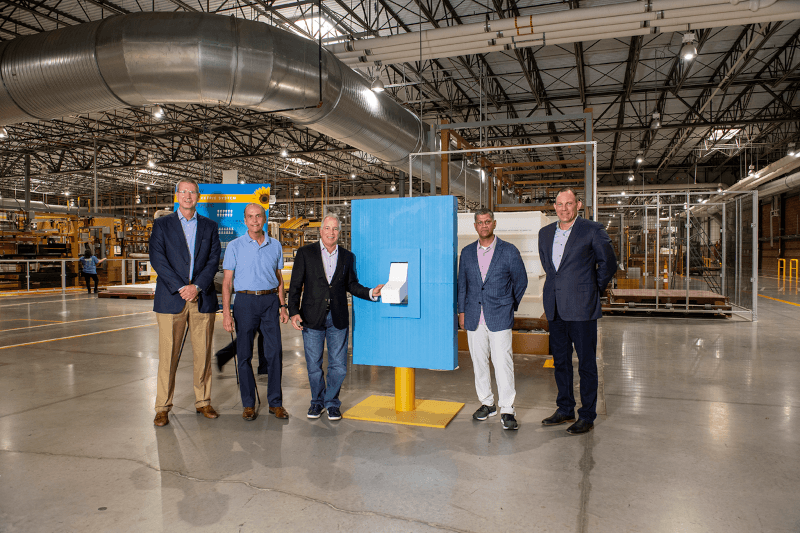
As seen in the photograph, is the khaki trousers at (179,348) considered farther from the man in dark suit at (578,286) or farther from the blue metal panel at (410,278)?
the man in dark suit at (578,286)

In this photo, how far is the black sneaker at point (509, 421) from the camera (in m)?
3.89

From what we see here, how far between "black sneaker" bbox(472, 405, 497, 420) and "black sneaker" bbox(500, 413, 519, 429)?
229 mm

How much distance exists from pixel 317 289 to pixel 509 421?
5.99ft

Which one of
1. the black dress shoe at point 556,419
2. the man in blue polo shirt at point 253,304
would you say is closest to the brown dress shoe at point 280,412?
Answer: the man in blue polo shirt at point 253,304

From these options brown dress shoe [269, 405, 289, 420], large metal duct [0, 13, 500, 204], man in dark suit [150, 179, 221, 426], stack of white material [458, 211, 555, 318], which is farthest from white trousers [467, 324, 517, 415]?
large metal duct [0, 13, 500, 204]

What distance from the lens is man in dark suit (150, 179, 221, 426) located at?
4039mm

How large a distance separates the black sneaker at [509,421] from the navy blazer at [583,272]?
0.87m

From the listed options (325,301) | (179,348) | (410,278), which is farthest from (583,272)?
(179,348)

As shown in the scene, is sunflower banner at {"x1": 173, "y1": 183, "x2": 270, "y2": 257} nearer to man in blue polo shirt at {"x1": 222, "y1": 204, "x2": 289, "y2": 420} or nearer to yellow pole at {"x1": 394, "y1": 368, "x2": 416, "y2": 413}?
man in blue polo shirt at {"x1": 222, "y1": 204, "x2": 289, "y2": 420}

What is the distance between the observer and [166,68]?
6.16 meters

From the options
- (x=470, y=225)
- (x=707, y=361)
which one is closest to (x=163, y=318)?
(x=470, y=225)

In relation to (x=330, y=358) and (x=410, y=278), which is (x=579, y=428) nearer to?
(x=410, y=278)

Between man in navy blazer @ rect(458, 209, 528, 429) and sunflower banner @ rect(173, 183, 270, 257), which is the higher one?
sunflower banner @ rect(173, 183, 270, 257)

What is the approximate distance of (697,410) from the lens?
445 centimetres
